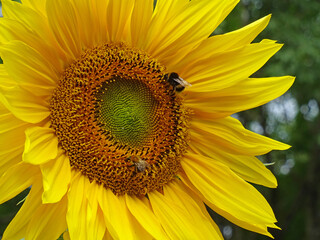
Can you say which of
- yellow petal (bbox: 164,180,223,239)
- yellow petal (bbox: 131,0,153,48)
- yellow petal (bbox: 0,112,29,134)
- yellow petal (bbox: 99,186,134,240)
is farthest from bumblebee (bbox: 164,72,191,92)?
yellow petal (bbox: 0,112,29,134)

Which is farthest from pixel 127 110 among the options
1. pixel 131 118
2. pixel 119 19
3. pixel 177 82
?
pixel 119 19

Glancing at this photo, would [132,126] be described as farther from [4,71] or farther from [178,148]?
[4,71]

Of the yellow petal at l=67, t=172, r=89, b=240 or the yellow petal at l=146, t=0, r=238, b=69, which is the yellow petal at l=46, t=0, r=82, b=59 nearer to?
the yellow petal at l=146, t=0, r=238, b=69

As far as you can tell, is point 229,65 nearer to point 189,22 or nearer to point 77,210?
point 189,22

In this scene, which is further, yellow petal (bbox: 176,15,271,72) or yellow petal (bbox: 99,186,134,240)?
yellow petal (bbox: 176,15,271,72)

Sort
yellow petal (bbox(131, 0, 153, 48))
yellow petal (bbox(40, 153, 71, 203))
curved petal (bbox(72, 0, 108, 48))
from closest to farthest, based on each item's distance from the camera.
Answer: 1. yellow petal (bbox(40, 153, 71, 203))
2. curved petal (bbox(72, 0, 108, 48))
3. yellow petal (bbox(131, 0, 153, 48))

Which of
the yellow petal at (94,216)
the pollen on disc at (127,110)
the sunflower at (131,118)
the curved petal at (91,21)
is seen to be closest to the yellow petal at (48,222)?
the sunflower at (131,118)
